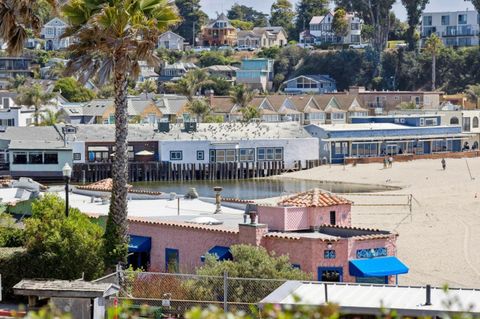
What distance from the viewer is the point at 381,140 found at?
100m

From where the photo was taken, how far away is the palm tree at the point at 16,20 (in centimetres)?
2619

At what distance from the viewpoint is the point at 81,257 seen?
27.4 metres

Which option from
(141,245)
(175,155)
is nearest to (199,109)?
(175,155)

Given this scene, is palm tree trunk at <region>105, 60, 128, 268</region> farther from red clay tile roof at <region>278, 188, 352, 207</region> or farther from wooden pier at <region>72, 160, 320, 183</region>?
wooden pier at <region>72, 160, 320, 183</region>

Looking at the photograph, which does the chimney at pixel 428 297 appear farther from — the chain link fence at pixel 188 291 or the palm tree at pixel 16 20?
the palm tree at pixel 16 20

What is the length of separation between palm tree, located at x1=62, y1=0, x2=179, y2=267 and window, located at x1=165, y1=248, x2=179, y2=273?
3797 mm

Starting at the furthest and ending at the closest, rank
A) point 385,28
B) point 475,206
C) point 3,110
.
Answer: point 385,28 → point 3,110 → point 475,206

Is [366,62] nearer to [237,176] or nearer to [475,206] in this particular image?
[237,176]

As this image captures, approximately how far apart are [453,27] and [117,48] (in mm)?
147136

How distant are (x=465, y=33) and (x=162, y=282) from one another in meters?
147

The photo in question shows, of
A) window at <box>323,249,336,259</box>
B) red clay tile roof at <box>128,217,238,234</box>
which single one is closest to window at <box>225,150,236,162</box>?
red clay tile roof at <box>128,217,238,234</box>

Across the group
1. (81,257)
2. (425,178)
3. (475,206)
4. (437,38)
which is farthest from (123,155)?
(437,38)

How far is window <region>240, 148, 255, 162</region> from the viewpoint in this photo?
304 feet

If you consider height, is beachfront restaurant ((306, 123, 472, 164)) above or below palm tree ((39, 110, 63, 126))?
below
